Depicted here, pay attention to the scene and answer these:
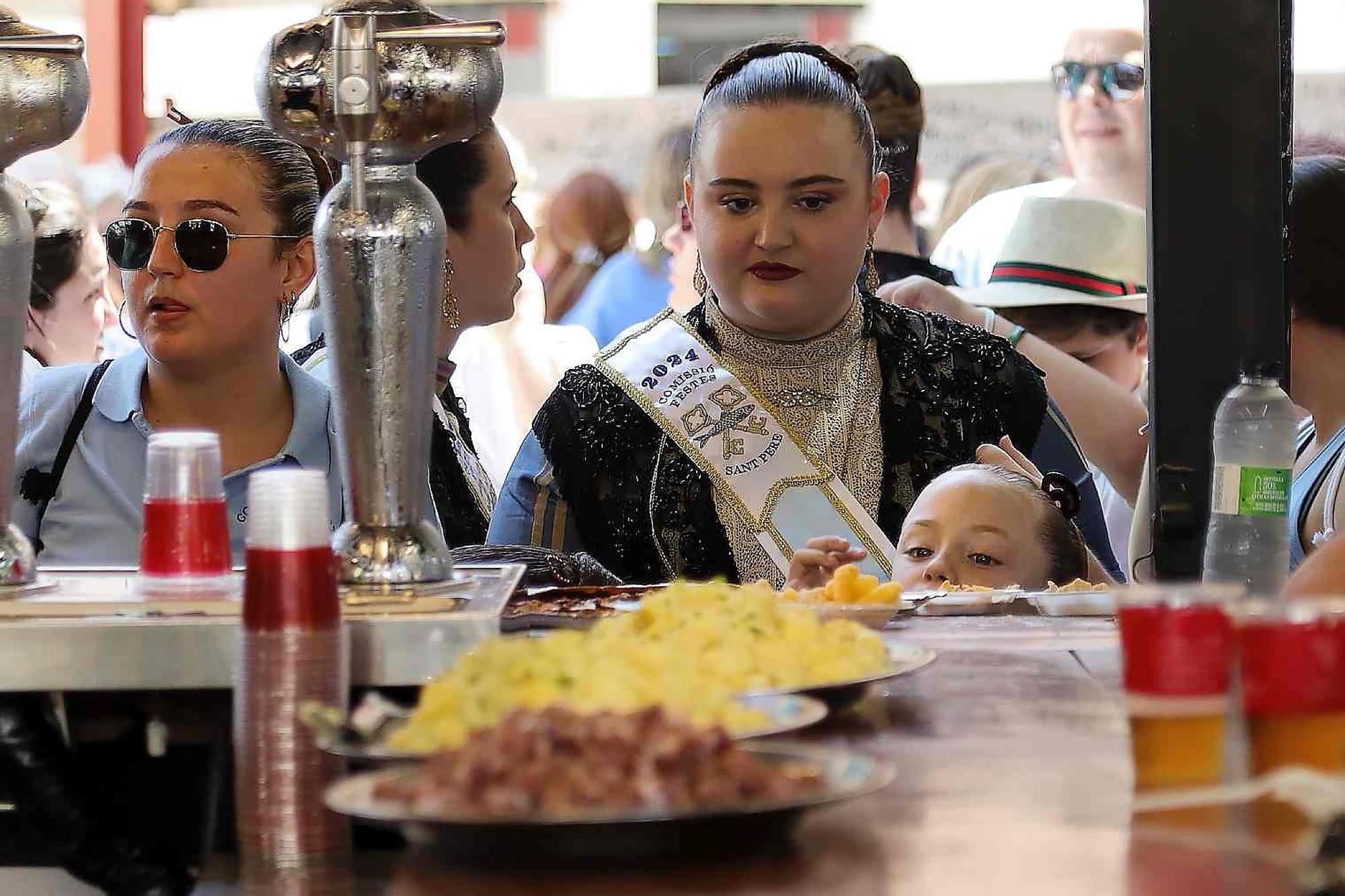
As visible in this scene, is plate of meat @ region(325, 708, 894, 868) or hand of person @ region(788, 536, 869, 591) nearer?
plate of meat @ region(325, 708, 894, 868)

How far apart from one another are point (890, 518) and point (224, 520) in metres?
1.51

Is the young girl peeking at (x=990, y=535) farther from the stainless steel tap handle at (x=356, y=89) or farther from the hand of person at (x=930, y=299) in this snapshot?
the stainless steel tap handle at (x=356, y=89)

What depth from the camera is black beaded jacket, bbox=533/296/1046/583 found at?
9.30 feet

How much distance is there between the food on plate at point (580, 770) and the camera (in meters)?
1.00

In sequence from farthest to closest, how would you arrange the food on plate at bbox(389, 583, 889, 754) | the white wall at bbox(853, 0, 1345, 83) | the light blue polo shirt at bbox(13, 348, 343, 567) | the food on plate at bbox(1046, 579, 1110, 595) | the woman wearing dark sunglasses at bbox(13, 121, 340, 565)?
the white wall at bbox(853, 0, 1345, 83)
the woman wearing dark sunglasses at bbox(13, 121, 340, 565)
the light blue polo shirt at bbox(13, 348, 343, 567)
the food on plate at bbox(1046, 579, 1110, 595)
the food on plate at bbox(389, 583, 889, 754)

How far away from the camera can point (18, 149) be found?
161 centimetres

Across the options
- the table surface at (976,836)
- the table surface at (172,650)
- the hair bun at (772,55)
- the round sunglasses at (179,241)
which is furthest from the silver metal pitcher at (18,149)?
the hair bun at (772,55)

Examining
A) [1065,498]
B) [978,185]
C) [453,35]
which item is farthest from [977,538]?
[978,185]

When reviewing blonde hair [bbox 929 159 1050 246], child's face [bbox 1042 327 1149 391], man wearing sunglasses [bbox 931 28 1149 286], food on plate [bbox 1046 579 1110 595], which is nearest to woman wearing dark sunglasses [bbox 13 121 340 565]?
food on plate [bbox 1046 579 1110 595]

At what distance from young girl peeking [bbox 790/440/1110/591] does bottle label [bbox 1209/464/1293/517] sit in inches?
17.3

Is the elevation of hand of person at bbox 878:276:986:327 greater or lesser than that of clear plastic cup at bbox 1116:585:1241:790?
greater

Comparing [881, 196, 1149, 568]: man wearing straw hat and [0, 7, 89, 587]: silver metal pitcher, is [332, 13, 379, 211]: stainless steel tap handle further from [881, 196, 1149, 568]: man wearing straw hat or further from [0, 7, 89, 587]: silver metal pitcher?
[881, 196, 1149, 568]: man wearing straw hat

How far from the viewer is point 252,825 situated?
45.8 inches

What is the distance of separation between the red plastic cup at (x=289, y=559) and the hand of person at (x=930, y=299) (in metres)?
2.48
